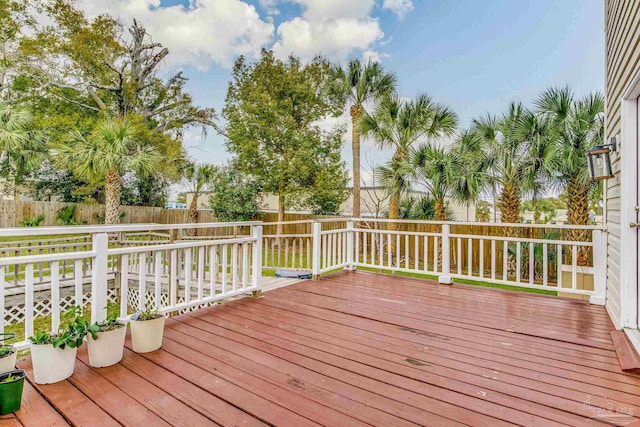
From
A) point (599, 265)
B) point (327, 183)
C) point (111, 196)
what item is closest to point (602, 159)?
point (599, 265)

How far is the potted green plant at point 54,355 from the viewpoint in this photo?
1924 millimetres

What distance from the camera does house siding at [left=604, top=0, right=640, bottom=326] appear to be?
8.19 feet

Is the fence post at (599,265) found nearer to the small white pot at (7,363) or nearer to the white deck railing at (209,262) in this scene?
the white deck railing at (209,262)

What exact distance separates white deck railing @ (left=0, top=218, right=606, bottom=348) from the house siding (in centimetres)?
37

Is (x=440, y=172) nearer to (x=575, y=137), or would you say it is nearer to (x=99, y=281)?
(x=575, y=137)

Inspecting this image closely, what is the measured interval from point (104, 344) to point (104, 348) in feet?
0.08

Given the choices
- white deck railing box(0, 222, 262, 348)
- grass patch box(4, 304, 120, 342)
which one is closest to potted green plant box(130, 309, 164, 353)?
white deck railing box(0, 222, 262, 348)

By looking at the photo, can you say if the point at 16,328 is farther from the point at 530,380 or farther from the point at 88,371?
the point at 530,380

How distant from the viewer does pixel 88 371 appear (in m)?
2.10

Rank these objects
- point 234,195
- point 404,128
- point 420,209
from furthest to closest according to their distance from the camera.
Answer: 1. point 234,195
2. point 420,209
3. point 404,128

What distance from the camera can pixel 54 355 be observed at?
1947mm

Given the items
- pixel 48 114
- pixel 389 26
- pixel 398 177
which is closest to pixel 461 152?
pixel 398 177

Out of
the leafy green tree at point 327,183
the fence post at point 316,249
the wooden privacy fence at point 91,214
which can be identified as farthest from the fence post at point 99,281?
the wooden privacy fence at point 91,214

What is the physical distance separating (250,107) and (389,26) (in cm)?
482
